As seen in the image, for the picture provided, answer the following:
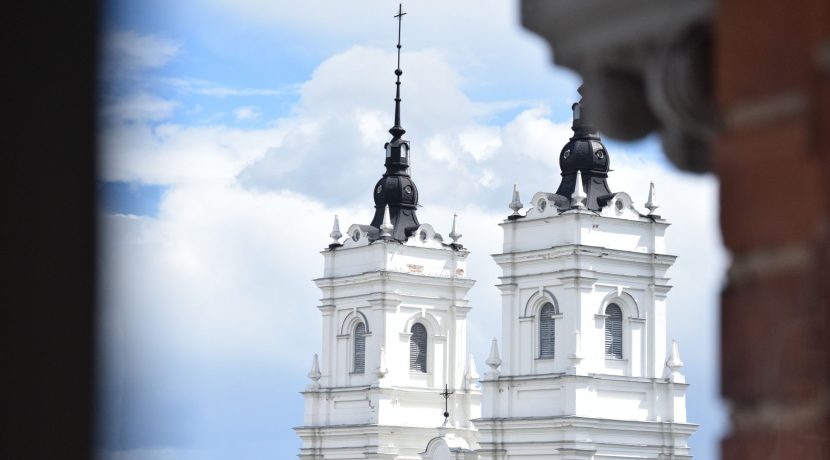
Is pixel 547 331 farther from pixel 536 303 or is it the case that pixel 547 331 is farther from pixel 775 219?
pixel 775 219

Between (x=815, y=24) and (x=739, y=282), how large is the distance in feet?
0.69

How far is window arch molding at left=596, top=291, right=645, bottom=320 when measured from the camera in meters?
45.4

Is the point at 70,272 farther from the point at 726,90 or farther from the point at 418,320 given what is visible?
the point at 418,320

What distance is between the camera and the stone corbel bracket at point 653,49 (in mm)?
1524

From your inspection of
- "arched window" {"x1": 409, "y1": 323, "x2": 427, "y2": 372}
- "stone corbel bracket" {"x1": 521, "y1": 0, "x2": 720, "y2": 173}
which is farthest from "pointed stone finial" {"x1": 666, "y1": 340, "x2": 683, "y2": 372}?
"stone corbel bracket" {"x1": 521, "y1": 0, "x2": 720, "y2": 173}

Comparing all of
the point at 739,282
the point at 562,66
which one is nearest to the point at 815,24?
the point at 739,282

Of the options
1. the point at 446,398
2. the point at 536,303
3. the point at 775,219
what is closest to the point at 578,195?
the point at 536,303

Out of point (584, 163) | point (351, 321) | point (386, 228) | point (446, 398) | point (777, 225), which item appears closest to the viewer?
point (777, 225)

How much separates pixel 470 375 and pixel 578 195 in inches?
290

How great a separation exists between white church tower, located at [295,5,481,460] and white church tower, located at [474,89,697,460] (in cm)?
374

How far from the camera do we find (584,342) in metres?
44.7

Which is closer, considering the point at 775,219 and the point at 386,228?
the point at 775,219

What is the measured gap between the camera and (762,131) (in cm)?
134

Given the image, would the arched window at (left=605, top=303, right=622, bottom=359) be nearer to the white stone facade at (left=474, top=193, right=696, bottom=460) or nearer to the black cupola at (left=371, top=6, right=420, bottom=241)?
the white stone facade at (left=474, top=193, right=696, bottom=460)
